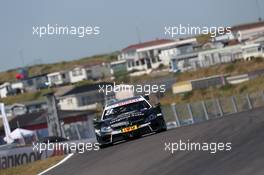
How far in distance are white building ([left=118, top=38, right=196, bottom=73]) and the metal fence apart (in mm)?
100671

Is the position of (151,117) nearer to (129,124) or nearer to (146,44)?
(129,124)

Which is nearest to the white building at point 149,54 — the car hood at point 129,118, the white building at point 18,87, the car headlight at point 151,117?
the white building at point 18,87

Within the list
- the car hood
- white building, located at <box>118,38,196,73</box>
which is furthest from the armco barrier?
white building, located at <box>118,38,196,73</box>

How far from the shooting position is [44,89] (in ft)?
462

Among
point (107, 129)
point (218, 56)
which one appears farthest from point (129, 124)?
point (218, 56)

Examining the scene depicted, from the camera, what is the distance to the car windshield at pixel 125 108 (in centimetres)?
2508

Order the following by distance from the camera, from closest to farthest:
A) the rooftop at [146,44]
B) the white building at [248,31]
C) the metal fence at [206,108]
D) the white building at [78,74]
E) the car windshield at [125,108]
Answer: the car windshield at [125,108] < the metal fence at [206,108] < the white building at [248,31] < the white building at [78,74] < the rooftop at [146,44]

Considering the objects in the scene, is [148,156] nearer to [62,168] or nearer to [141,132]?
[62,168]

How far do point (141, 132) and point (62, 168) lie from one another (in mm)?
4638

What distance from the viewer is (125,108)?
2531 cm

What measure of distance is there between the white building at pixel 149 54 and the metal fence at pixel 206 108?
10067 cm

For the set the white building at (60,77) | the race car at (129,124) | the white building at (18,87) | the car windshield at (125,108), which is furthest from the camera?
the white building at (60,77)

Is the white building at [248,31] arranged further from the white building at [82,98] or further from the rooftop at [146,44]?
the white building at [82,98]

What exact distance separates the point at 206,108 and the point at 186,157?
22.2 m
